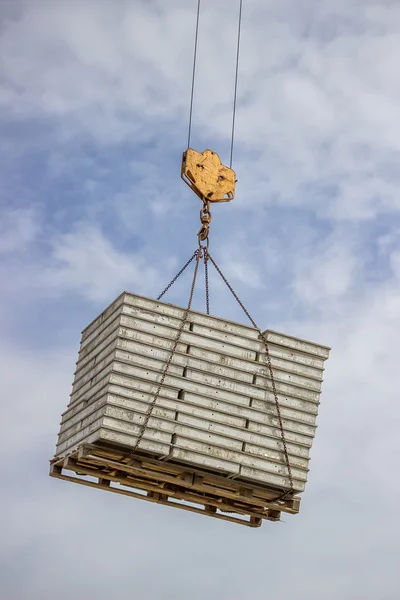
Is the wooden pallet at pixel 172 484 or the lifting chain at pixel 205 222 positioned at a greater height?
the lifting chain at pixel 205 222

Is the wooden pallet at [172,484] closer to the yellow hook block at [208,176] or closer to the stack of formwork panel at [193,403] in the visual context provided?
the stack of formwork panel at [193,403]

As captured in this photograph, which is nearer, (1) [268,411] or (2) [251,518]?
(1) [268,411]

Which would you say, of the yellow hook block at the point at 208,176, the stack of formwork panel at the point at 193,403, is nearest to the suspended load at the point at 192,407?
the stack of formwork panel at the point at 193,403

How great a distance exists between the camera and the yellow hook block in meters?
20.0

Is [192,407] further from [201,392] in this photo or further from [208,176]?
[208,176]

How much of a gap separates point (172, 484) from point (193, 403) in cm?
205

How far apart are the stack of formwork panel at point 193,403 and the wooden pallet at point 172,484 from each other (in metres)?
0.03

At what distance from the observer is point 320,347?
62.0 feet

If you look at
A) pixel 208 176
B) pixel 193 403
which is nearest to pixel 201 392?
pixel 193 403

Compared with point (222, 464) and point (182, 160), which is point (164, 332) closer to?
point (222, 464)

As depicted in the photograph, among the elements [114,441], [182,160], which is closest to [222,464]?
[114,441]

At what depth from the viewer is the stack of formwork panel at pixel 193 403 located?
57.2ft

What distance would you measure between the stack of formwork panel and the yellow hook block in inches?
116

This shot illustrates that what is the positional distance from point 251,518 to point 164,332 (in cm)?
437
